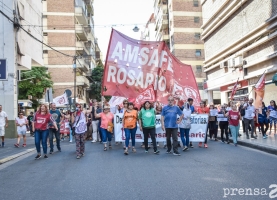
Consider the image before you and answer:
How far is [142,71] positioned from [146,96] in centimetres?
89

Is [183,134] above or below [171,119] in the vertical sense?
below

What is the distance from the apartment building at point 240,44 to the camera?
73.2ft

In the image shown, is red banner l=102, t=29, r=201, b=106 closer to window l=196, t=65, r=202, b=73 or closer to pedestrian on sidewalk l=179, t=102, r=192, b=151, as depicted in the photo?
pedestrian on sidewalk l=179, t=102, r=192, b=151

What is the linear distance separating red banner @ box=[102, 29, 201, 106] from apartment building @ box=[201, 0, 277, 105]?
702 cm

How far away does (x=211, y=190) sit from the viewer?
5500mm

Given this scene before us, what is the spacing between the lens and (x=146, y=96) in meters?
11.5

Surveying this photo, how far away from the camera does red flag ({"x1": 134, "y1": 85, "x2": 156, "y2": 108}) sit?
37.2 feet

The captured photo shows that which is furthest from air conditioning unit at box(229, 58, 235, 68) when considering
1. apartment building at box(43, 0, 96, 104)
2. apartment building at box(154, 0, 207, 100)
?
apartment building at box(43, 0, 96, 104)

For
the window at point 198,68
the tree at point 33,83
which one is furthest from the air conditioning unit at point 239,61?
the tree at point 33,83

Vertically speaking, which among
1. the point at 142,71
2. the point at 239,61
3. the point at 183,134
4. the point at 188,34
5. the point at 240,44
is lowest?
the point at 183,134

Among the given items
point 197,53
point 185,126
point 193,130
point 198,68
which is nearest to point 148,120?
point 185,126

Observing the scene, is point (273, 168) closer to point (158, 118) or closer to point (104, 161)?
point (104, 161)

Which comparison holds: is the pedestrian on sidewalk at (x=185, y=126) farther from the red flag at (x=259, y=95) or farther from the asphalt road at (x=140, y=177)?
the red flag at (x=259, y=95)

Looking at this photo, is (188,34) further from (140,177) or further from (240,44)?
(140,177)
